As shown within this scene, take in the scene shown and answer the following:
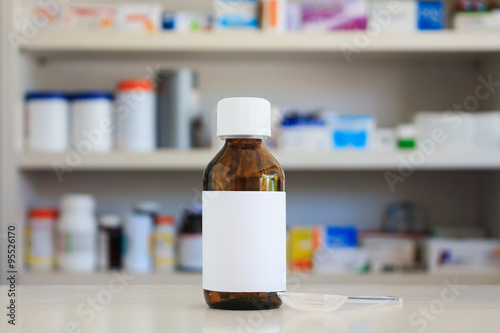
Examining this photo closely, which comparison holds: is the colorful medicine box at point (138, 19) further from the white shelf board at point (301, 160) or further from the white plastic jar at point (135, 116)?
the white shelf board at point (301, 160)

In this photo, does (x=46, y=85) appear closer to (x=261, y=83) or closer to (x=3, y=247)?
(x=3, y=247)

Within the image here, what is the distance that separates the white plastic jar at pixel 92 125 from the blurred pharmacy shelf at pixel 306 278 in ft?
1.11

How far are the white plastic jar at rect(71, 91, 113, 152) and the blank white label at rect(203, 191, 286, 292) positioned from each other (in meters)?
1.23

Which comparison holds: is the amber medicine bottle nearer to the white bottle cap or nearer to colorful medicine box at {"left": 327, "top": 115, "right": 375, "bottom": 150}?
the white bottle cap

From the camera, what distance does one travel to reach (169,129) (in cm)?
163

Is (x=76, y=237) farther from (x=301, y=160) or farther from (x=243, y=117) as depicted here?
(x=243, y=117)

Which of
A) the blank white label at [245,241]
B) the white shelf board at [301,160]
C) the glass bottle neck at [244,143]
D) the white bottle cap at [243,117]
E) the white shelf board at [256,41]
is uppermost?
the white shelf board at [256,41]

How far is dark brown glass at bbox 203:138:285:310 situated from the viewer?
1.45 feet

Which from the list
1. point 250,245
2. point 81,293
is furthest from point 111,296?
point 250,245

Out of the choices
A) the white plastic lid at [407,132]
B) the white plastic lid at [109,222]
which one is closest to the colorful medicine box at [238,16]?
the white plastic lid at [407,132]

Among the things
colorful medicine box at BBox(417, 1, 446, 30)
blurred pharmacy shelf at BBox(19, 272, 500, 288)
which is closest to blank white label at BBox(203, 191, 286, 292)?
blurred pharmacy shelf at BBox(19, 272, 500, 288)

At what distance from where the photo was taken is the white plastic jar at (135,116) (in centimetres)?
161

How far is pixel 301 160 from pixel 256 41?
0.35 meters

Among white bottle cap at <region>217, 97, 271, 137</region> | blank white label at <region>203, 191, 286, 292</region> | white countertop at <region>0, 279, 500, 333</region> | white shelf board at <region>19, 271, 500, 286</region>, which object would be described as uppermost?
white bottle cap at <region>217, 97, 271, 137</region>
